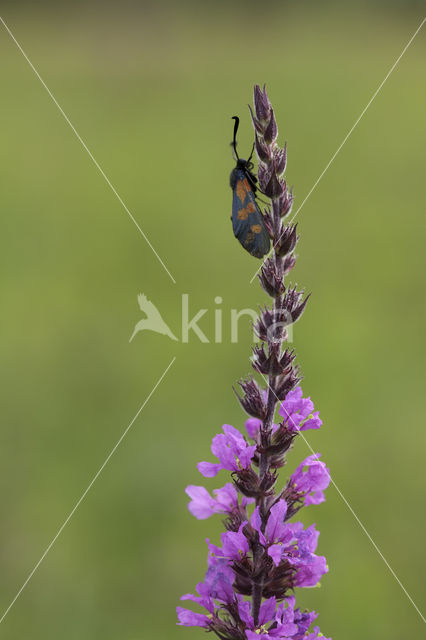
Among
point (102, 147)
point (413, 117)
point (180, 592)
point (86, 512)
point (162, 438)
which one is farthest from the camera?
point (413, 117)

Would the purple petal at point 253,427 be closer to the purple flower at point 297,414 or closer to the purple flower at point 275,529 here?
the purple flower at point 297,414

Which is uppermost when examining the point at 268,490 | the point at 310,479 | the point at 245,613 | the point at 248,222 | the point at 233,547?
the point at 248,222

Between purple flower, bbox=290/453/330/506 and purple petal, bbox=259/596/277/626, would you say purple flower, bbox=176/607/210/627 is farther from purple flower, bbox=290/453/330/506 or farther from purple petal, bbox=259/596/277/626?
purple flower, bbox=290/453/330/506

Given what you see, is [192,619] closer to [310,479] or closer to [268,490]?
[268,490]

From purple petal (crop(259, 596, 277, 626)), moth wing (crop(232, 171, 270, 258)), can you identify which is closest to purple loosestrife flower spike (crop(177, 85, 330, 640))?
purple petal (crop(259, 596, 277, 626))

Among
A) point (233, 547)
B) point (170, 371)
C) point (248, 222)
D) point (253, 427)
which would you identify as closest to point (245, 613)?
point (233, 547)

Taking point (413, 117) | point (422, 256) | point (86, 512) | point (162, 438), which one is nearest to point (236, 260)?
point (422, 256)

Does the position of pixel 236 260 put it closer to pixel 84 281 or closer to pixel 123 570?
pixel 84 281
